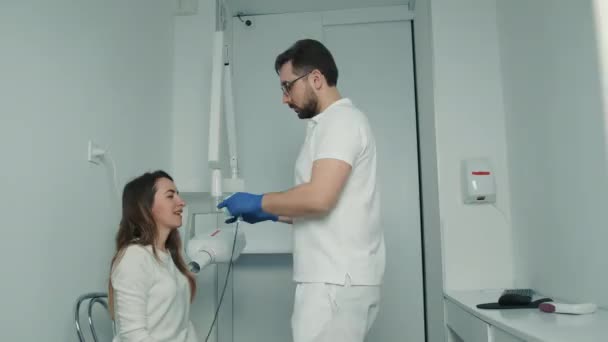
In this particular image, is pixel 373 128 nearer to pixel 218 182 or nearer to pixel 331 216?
pixel 218 182

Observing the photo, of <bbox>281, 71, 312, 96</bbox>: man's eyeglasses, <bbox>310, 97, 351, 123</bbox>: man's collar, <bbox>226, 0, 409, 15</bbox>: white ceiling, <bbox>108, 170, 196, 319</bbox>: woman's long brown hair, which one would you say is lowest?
<bbox>108, 170, 196, 319</bbox>: woman's long brown hair

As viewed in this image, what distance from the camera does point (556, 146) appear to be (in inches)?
56.0

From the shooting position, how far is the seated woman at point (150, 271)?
4.28 ft

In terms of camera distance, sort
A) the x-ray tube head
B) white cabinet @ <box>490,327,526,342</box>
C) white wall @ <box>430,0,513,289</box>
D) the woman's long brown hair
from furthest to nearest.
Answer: white wall @ <box>430,0,513,289</box> → the x-ray tube head → the woman's long brown hair → white cabinet @ <box>490,327,526,342</box>

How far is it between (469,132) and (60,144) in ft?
4.83

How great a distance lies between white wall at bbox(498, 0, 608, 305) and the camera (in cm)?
122

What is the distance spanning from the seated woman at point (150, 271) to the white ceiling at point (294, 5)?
1.35 metres

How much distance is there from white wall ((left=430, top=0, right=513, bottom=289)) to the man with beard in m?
0.60

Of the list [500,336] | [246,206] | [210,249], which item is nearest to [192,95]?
[210,249]

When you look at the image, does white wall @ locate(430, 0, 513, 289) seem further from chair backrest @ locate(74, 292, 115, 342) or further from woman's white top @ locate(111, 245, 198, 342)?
chair backrest @ locate(74, 292, 115, 342)

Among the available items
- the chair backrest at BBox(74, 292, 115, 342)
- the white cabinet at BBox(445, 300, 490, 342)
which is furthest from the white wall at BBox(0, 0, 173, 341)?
the white cabinet at BBox(445, 300, 490, 342)

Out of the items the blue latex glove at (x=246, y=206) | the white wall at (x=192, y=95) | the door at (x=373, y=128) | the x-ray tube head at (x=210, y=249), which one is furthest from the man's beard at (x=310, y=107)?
the door at (x=373, y=128)

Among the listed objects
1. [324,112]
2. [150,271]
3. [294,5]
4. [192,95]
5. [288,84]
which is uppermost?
[294,5]

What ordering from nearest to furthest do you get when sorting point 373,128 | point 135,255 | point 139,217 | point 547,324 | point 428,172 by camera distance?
1. point 547,324
2. point 135,255
3. point 139,217
4. point 428,172
5. point 373,128
